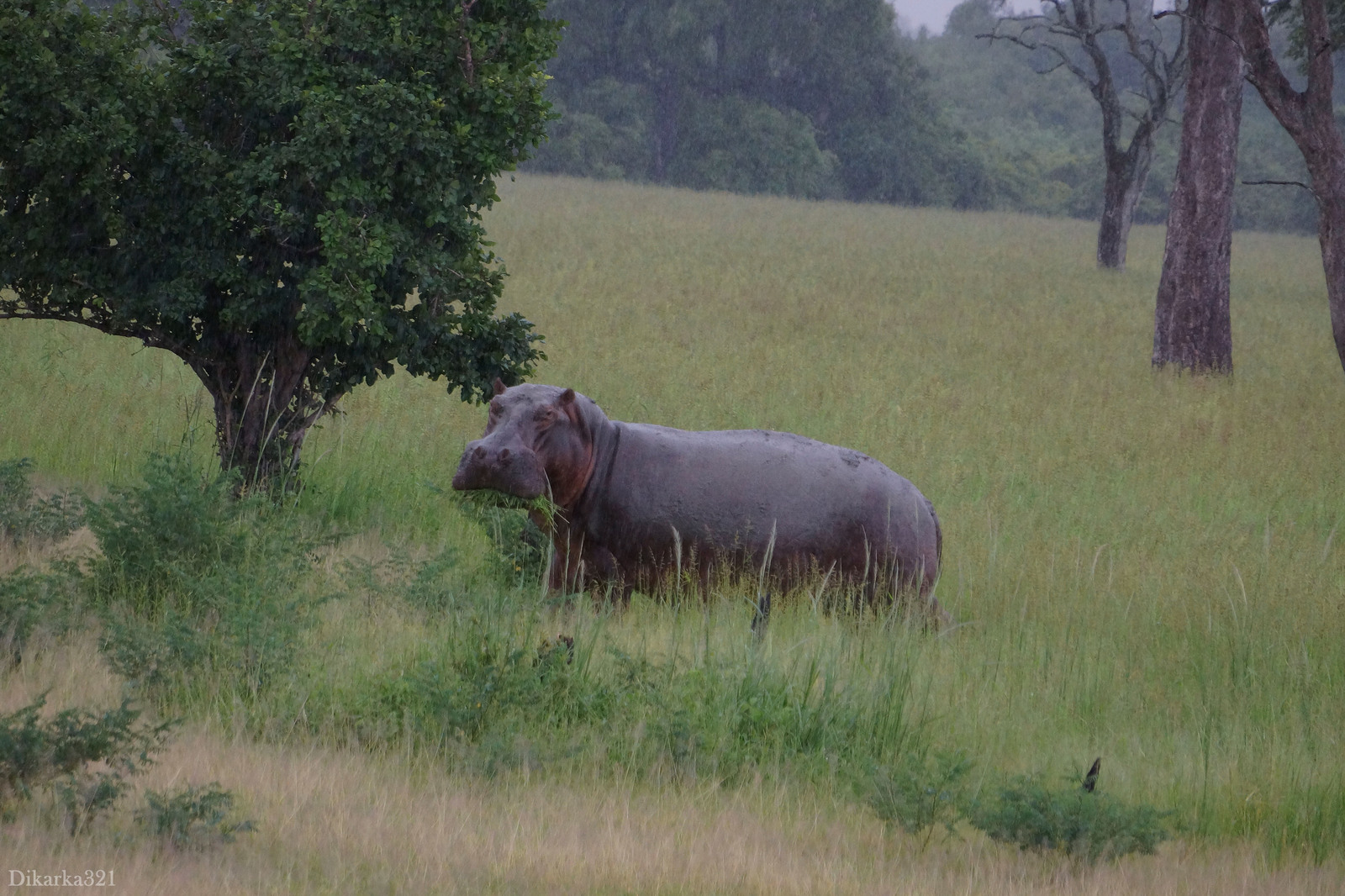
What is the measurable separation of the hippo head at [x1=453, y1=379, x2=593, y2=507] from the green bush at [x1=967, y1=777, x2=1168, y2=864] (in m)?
2.60

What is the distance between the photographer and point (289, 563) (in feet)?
22.9

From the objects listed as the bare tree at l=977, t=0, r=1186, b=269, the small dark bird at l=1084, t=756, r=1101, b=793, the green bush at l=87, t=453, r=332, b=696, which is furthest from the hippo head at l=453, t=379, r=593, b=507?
the bare tree at l=977, t=0, r=1186, b=269

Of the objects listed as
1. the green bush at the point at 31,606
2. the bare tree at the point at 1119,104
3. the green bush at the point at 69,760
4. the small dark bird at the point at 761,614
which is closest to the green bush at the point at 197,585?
the green bush at the point at 31,606

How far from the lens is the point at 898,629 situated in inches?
259

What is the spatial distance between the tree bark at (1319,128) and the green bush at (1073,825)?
5.95 m

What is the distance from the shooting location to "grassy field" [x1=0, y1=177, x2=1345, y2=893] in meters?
4.19

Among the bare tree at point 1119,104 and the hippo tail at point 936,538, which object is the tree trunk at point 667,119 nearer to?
the bare tree at point 1119,104

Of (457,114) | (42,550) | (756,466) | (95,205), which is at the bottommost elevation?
(42,550)

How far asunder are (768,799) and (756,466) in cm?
245

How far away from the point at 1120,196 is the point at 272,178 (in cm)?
2591

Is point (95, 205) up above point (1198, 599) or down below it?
above

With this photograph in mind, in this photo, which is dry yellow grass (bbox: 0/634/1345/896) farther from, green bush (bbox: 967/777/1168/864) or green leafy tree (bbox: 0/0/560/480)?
green leafy tree (bbox: 0/0/560/480)

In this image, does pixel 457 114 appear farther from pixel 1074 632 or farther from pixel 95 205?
pixel 1074 632

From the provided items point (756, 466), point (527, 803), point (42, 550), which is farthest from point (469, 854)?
point (42, 550)
